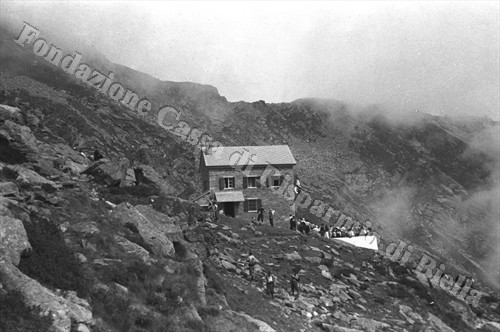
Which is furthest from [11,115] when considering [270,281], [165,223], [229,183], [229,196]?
[229,183]

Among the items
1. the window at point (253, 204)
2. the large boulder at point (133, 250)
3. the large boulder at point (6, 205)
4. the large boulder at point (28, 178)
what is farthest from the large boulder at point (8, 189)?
the window at point (253, 204)

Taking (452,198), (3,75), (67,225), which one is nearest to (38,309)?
(67,225)

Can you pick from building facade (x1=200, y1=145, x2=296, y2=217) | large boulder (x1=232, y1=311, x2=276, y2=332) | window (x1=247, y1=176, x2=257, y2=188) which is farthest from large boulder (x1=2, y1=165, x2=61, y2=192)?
window (x1=247, y1=176, x2=257, y2=188)

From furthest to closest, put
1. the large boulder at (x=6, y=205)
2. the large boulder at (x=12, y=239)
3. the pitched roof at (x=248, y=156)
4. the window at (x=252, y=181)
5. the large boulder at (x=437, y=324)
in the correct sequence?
the pitched roof at (x=248, y=156) → the window at (x=252, y=181) → the large boulder at (x=437, y=324) → the large boulder at (x=6, y=205) → the large boulder at (x=12, y=239)

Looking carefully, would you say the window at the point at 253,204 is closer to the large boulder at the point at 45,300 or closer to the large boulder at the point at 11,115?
the large boulder at the point at 11,115

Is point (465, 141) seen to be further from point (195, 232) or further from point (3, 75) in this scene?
point (195, 232)

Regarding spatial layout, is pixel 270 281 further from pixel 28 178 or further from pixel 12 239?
pixel 12 239
